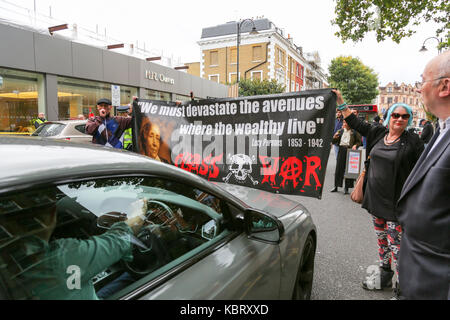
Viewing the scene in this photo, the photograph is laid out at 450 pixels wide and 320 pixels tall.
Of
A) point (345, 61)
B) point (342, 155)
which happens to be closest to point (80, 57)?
point (342, 155)

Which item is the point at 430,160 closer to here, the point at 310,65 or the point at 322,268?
the point at 322,268

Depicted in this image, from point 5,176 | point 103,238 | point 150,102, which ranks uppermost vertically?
point 150,102

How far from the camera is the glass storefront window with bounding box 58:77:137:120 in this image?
12.8 meters

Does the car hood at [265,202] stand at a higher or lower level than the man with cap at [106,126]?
lower

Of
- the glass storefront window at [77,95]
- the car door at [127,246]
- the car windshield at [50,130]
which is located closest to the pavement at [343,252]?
the car door at [127,246]

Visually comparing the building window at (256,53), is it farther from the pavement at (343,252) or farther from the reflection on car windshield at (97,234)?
the reflection on car windshield at (97,234)

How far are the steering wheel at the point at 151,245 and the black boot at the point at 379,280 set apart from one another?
2.36m

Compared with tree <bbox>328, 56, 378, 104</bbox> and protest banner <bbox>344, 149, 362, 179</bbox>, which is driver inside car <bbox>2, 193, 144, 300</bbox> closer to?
protest banner <bbox>344, 149, 362, 179</bbox>

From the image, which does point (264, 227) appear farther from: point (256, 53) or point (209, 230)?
point (256, 53)

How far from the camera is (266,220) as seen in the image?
5.82ft

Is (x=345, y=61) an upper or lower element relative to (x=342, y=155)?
upper

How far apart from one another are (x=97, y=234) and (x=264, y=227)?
98 centimetres

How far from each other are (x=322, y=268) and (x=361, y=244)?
3.50 ft

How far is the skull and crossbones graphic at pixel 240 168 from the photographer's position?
13.5 ft
